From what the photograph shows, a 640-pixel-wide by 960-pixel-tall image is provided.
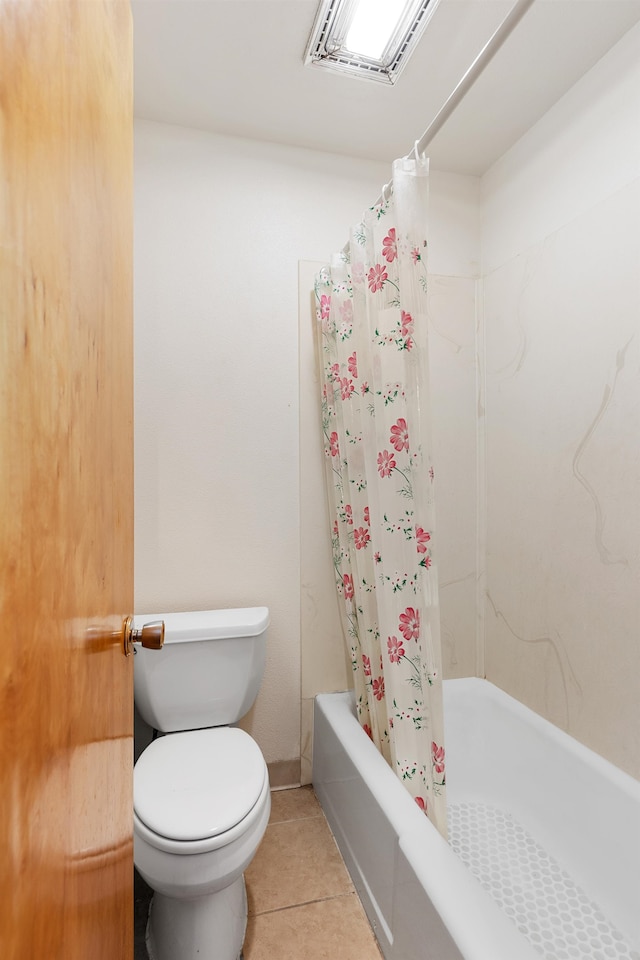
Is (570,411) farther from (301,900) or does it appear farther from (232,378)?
(301,900)

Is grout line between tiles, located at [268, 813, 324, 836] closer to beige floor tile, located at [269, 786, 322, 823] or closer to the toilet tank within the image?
beige floor tile, located at [269, 786, 322, 823]

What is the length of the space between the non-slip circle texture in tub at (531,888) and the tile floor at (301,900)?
0.38 meters

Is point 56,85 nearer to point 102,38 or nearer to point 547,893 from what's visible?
point 102,38

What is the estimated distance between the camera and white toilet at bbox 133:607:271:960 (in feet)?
3.93

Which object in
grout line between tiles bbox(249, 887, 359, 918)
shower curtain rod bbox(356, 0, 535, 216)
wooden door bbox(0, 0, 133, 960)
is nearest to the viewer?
wooden door bbox(0, 0, 133, 960)

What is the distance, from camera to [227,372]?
1950 mm

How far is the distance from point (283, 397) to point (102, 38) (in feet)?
4.61

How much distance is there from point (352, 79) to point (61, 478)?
1786mm

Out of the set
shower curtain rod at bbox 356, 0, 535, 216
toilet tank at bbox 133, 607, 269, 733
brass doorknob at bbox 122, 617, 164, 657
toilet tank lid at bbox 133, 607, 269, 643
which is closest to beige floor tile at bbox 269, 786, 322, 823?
toilet tank at bbox 133, 607, 269, 733

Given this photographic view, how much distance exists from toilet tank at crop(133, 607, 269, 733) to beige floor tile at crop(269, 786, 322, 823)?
449 millimetres

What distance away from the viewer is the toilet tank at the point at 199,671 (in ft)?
5.45

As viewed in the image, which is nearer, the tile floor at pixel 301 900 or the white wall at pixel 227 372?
the tile floor at pixel 301 900

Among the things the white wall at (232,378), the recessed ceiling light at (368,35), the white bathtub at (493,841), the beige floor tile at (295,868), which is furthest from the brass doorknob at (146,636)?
the recessed ceiling light at (368,35)

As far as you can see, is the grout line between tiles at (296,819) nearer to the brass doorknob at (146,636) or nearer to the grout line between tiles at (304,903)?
the grout line between tiles at (304,903)
